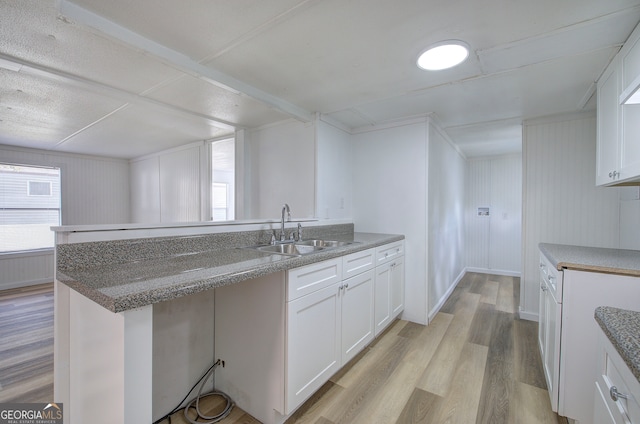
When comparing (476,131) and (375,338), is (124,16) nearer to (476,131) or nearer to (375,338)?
(375,338)

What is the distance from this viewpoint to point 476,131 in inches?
133

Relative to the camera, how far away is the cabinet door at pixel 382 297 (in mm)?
2357

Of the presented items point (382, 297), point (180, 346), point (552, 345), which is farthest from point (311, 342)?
point (552, 345)

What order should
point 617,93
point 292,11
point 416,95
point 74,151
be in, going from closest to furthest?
point 292,11
point 617,93
point 416,95
point 74,151

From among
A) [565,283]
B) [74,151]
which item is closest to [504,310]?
[565,283]

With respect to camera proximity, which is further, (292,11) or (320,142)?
(320,142)

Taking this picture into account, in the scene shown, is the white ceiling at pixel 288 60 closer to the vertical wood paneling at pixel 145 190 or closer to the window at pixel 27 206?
the vertical wood paneling at pixel 145 190

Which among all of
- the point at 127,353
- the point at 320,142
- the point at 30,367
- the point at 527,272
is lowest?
the point at 30,367

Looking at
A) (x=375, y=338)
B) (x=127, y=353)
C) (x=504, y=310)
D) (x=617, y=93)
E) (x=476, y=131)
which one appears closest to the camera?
(x=127, y=353)

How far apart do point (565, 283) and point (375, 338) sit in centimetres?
150

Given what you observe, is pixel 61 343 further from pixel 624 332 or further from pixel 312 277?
pixel 624 332

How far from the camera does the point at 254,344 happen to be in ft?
Answer: 5.12

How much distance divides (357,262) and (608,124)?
1839mm

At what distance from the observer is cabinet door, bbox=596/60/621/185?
1.62m
